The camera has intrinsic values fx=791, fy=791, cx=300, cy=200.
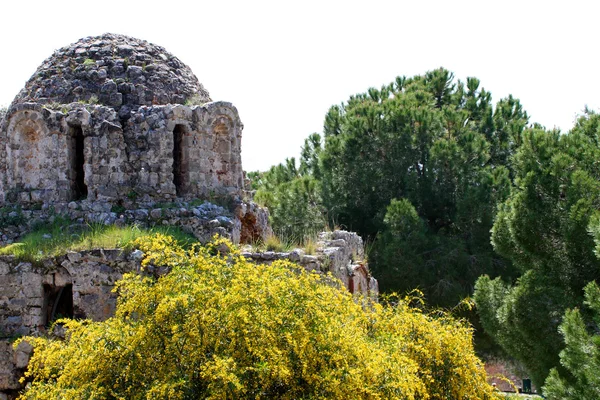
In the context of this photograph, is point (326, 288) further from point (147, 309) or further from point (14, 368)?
point (14, 368)

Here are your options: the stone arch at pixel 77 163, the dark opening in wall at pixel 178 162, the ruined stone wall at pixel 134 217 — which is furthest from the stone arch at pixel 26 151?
the dark opening in wall at pixel 178 162

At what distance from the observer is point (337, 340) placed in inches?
284

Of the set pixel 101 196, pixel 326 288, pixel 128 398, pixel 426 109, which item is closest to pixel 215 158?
pixel 101 196

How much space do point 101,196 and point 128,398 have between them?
625 cm

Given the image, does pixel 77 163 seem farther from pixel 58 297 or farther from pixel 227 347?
pixel 227 347

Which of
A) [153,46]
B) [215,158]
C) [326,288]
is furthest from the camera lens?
[153,46]

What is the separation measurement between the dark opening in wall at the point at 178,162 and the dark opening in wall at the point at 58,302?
2610 millimetres

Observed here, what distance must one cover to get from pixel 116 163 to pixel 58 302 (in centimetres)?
259

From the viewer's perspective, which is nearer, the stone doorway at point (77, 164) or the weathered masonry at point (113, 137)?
the weathered masonry at point (113, 137)

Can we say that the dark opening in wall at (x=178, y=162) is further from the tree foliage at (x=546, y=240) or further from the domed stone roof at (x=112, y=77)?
the tree foliage at (x=546, y=240)

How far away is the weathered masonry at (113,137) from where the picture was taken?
42.8ft

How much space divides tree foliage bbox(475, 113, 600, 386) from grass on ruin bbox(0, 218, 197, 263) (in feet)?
18.0

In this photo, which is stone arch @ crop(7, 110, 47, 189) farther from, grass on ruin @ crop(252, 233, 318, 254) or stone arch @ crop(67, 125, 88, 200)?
grass on ruin @ crop(252, 233, 318, 254)

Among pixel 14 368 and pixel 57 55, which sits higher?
pixel 57 55
